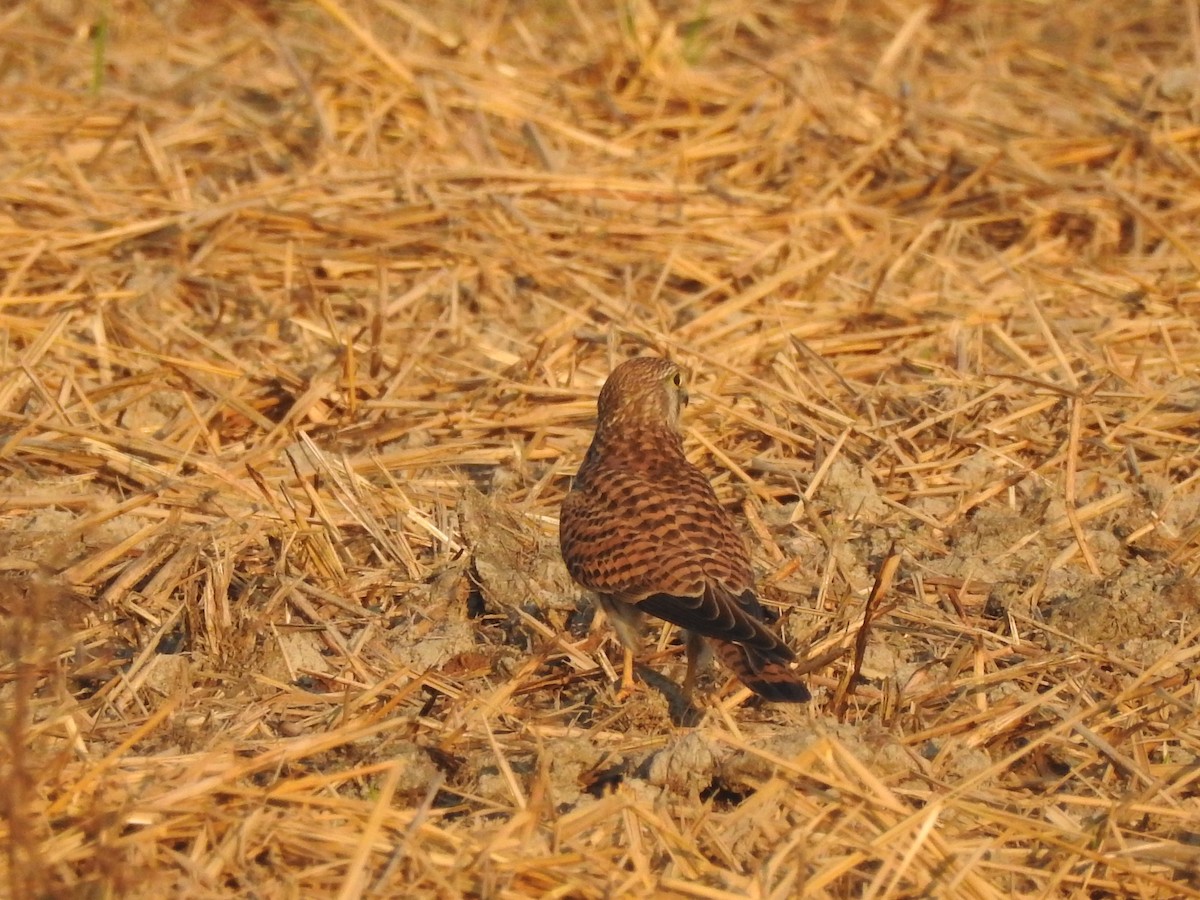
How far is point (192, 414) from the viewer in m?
6.11

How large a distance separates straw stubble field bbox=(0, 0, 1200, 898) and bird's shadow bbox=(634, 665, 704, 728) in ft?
0.20

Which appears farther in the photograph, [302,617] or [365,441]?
[365,441]

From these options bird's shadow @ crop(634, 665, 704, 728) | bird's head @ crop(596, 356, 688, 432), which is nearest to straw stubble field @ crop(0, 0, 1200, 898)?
bird's shadow @ crop(634, 665, 704, 728)

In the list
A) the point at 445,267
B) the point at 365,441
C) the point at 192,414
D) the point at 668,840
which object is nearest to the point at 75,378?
the point at 192,414

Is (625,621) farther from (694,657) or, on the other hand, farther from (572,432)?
(572,432)

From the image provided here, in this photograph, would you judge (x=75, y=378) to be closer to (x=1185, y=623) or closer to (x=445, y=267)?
(x=445, y=267)

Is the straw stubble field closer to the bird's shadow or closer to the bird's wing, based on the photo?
the bird's shadow

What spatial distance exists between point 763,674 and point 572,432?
6.87 ft

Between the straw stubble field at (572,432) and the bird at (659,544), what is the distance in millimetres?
178

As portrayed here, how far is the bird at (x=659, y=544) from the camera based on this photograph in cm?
436

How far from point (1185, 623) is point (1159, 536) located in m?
0.60

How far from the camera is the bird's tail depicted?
13.8ft

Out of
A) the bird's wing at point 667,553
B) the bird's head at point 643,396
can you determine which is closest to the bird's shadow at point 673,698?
the bird's wing at point 667,553

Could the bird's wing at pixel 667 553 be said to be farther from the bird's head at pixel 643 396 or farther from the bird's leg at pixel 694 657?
the bird's head at pixel 643 396
